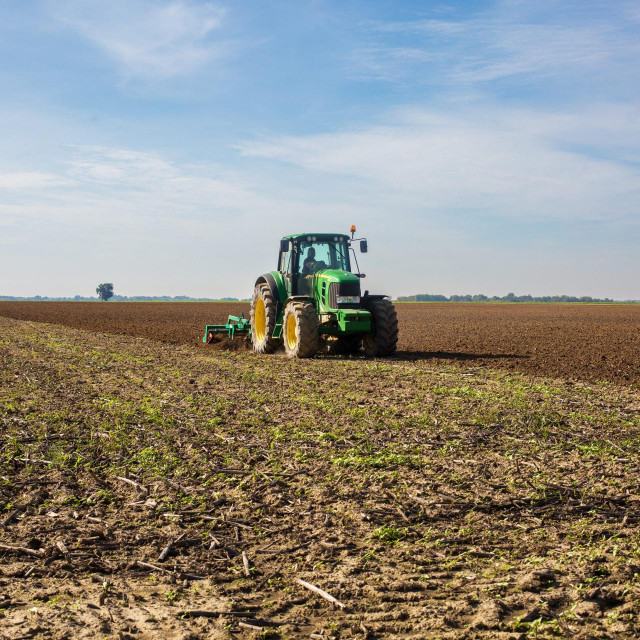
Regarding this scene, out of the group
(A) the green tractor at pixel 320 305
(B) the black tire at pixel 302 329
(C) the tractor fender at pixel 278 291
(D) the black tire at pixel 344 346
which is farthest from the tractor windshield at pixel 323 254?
(D) the black tire at pixel 344 346

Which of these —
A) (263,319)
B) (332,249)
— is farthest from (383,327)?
(263,319)

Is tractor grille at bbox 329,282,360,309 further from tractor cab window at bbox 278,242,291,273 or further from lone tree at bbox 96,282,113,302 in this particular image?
lone tree at bbox 96,282,113,302

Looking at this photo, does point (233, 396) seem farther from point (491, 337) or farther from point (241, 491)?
point (491, 337)

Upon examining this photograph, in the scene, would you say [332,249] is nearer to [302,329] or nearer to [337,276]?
[337,276]

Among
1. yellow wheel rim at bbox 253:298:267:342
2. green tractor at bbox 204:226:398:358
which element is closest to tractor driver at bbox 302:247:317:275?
green tractor at bbox 204:226:398:358

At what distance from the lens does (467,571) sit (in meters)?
4.57

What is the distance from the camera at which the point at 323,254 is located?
678 inches

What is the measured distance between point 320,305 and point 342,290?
2.74 feet

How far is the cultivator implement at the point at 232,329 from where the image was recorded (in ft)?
65.7

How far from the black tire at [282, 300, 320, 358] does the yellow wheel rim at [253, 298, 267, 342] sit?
77.8 inches

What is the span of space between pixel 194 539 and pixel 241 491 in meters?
1.11

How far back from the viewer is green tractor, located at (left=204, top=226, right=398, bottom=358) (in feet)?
52.1

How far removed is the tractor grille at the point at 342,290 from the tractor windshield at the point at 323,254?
98 cm

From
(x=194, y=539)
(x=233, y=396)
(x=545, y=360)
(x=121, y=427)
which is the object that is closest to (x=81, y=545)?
(x=194, y=539)
